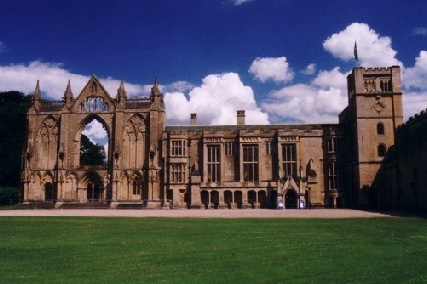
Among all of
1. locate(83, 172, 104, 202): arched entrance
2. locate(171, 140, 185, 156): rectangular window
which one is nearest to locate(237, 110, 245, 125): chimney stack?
locate(171, 140, 185, 156): rectangular window

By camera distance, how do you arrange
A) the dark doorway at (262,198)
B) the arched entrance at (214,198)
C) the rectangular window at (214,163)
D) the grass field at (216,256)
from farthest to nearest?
the rectangular window at (214,163), the arched entrance at (214,198), the dark doorway at (262,198), the grass field at (216,256)

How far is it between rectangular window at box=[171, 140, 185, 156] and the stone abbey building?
126 millimetres

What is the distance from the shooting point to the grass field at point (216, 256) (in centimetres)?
1093

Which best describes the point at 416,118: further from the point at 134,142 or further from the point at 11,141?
the point at 11,141

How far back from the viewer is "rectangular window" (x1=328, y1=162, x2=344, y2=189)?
52.8 metres

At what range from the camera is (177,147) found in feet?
180

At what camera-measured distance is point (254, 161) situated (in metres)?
54.3

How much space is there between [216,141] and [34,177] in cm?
2431

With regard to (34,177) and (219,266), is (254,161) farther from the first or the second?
(219,266)

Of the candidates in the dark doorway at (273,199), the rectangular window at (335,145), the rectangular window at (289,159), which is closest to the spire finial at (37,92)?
the rectangular window at (289,159)

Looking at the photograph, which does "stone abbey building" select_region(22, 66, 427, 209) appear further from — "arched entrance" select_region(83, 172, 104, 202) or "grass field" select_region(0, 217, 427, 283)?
"grass field" select_region(0, 217, 427, 283)

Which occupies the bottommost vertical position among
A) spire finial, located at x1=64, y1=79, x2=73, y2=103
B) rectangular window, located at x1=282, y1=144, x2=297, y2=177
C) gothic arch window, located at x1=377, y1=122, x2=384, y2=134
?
rectangular window, located at x1=282, y1=144, x2=297, y2=177

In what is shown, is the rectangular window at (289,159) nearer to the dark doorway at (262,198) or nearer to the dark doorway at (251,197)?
the dark doorway at (262,198)

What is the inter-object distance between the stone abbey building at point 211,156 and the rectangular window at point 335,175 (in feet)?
0.40
